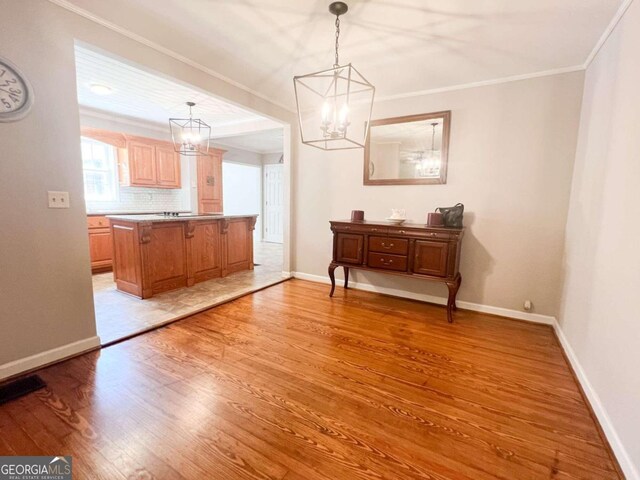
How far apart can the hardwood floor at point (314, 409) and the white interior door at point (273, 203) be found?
18.2 ft

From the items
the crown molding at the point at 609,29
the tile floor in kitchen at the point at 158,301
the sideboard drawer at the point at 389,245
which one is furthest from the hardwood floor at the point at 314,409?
the crown molding at the point at 609,29

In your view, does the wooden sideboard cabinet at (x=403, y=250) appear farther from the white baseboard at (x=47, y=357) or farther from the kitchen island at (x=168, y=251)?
the white baseboard at (x=47, y=357)

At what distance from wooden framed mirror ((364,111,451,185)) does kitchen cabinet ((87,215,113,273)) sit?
13.4 ft

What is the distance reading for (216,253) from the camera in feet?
14.1

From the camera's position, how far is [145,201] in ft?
18.3

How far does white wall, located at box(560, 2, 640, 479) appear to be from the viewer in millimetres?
1367

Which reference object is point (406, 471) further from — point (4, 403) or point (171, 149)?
point (171, 149)

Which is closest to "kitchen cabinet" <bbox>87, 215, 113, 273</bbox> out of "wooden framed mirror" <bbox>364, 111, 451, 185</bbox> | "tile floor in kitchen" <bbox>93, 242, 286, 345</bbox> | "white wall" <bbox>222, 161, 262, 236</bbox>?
"tile floor in kitchen" <bbox>93, 242, 286, 345</bbox>

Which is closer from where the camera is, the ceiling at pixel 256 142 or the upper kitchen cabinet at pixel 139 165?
the upper kitchen cabinet at pixel 139 165

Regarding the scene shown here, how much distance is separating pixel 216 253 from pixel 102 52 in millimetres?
2674

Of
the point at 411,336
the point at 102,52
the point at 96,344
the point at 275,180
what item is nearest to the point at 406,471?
the point at 411,336

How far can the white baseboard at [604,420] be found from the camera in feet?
4.10

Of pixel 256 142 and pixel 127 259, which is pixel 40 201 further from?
pixel 256 142

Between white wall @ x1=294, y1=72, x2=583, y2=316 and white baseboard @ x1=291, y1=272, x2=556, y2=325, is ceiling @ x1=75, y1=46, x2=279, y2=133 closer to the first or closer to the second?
white wall @ x1=294, y1=72, x2=583, y2=316
